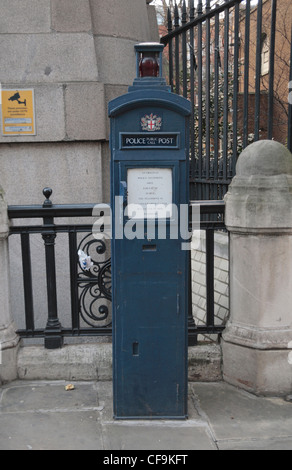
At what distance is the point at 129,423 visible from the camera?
11.1 ft

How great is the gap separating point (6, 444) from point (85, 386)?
0.98m

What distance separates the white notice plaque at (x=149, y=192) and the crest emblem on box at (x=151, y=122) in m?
0.27

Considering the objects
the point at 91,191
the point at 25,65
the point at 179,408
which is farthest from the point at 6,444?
→ the point at 25,65

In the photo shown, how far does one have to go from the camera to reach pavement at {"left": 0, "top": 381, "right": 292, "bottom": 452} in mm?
3141

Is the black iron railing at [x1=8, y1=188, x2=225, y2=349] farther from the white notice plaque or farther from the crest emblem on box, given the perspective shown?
the crest emblem on box

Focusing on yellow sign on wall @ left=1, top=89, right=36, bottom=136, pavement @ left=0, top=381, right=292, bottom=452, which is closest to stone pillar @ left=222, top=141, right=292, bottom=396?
pavement @ left=0, top=381, right=292, bottom=452

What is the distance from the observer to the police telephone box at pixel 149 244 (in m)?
3.19

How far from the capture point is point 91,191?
582 centimetres

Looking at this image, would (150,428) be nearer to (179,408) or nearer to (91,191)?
(179,408)

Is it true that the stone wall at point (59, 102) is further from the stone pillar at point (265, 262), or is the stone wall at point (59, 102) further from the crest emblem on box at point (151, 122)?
the crest emblem on box at point (151, 122)

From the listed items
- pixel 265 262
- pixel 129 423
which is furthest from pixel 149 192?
pixel 129 423

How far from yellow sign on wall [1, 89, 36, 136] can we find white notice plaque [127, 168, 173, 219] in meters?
2.88

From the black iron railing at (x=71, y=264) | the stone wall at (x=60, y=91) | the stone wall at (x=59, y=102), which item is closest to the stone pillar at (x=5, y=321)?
the black iron railing at (x=71, y=264)

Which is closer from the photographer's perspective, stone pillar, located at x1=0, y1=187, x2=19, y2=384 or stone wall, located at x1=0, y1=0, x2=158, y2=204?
stone pillar, located at x1=0, y1=187, x2=19, y2=384
